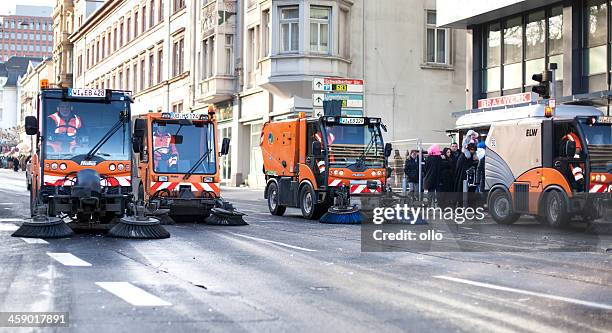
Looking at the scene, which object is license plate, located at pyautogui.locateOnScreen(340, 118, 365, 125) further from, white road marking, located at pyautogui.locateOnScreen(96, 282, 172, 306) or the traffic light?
white road marking, located at pyautogui.locateOnScreen(96, 282, 172, 306)

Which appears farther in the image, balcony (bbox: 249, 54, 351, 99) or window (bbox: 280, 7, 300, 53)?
window (bbox: 280, 7, 300, 53)

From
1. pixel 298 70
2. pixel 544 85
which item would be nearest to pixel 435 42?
pixel 298 70

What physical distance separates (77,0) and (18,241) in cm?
8710

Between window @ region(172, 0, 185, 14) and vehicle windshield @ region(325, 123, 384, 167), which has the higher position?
window @ region(172, 0, 185, 14)

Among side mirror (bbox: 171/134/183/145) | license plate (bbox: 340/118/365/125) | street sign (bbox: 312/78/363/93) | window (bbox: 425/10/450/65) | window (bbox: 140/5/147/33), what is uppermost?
window (bbox: 140/5/147/33)

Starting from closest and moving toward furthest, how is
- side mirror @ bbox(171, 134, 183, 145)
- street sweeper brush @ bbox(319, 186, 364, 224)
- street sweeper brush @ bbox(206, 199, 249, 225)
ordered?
1. street sweeper brush @ bbox(206, 199, 249, 225)
2. street sweeper brush @ bbox(319, 186, 364, 224)
3. side mirror @ bbox(171, 134, 183, 145)

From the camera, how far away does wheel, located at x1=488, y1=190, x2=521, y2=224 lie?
20867 millimetres

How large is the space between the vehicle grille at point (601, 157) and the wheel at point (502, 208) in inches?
95.8

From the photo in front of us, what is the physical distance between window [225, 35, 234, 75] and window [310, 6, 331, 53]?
375 inches

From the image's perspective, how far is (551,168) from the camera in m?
19.4

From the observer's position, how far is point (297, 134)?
76.0ft

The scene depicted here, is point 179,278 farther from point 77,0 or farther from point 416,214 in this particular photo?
point 77,0

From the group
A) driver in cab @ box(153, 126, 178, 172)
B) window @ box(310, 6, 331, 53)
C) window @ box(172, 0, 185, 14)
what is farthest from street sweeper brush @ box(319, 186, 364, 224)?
window @ box(172, 0, 185, 14)

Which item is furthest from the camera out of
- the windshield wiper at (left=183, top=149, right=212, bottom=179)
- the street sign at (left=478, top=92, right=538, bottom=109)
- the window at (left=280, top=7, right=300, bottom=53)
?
the window at (left=280, top=7, right=300, bottom=53)
